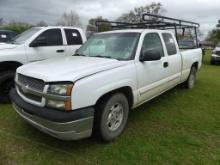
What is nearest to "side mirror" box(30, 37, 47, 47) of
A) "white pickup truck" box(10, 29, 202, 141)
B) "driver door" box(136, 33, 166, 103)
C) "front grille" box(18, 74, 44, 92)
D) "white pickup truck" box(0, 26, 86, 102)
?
"white pickup truck" box(0, 26, 86, 102)

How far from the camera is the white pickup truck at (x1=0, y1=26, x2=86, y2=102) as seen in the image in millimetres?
5246

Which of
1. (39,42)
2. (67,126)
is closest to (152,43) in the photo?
(67,126)

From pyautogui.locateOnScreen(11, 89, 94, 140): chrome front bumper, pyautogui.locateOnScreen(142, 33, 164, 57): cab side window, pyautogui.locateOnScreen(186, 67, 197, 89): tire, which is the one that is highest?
pyautogui.locateOnScreen(142, 33, 164, 57): cab side window

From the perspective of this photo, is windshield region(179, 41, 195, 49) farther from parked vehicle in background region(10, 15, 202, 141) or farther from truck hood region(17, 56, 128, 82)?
truck hood region(17, 56, 128, 82)

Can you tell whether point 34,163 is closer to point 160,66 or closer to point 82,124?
A: point 82,124

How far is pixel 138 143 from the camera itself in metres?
3.58

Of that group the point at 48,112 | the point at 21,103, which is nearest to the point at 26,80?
the point at 21,103

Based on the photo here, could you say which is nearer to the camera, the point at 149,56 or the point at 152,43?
the point at 149,56

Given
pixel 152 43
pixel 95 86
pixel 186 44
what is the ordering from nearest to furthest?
pixel 95 86
pixel 152 43
pixel 186 44

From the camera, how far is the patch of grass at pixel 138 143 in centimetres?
315

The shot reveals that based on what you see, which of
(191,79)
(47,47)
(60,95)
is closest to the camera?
(60,95)

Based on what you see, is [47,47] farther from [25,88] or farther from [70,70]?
[70,70]

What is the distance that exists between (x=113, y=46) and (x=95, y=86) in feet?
4.71

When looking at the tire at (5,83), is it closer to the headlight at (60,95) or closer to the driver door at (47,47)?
the driver door at (47,47)
